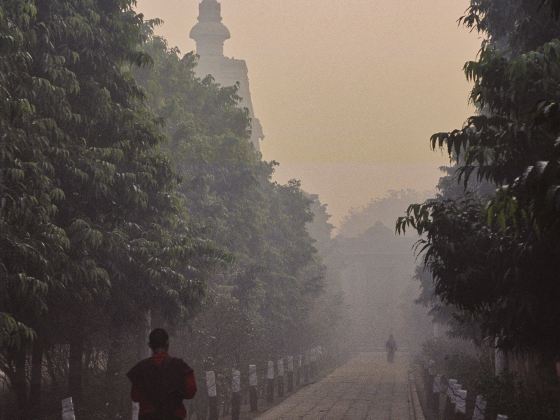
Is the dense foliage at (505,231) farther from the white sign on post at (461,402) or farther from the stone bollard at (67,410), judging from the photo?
the stone bollard at (67,410)

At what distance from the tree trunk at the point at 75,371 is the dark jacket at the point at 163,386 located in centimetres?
901

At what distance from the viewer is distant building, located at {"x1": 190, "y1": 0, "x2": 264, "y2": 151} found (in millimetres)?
89438

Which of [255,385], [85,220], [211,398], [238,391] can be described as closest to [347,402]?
[255,385]

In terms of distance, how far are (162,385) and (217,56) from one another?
8269 centimetres

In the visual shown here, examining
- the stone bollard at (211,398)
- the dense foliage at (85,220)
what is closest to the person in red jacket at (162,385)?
the dense foliage at (85,220)

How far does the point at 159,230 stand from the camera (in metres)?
19.4

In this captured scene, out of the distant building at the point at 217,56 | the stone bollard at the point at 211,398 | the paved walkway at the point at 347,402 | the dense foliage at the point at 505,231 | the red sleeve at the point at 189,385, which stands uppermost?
the distant building at the point at 217,56

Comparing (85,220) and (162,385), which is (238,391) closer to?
(85,220)

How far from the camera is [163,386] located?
9.20 meters

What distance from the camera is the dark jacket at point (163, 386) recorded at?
9219mm

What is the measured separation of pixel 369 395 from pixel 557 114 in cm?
2760

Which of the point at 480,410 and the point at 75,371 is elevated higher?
the point at 75,371

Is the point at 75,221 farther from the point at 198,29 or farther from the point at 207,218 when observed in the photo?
the point at 198,29

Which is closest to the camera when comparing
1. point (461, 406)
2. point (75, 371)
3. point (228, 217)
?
point (461, 406)
